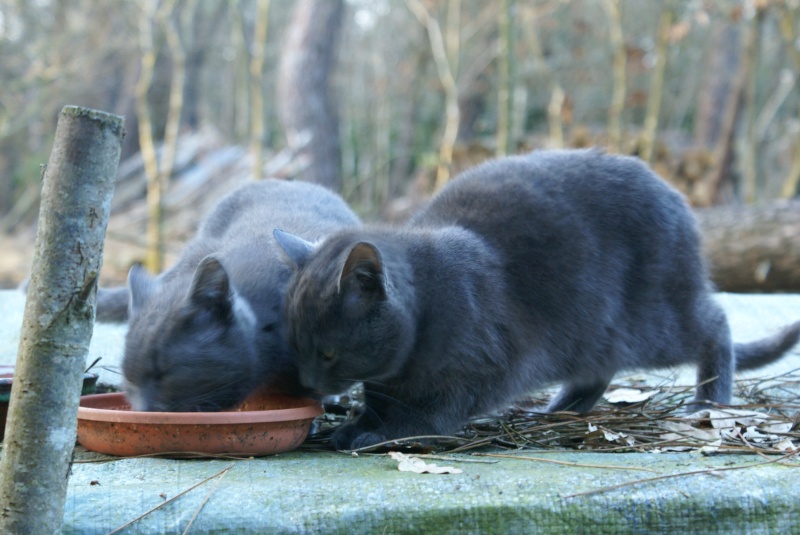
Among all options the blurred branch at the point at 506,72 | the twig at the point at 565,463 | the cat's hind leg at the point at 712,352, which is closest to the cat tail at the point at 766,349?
the cat's hind leg at the point at 712,352

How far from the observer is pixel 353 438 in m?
2.95

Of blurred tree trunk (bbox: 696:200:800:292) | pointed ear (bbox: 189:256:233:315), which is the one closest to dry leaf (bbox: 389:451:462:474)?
pointed ear (bbox: 189:256:233:315)

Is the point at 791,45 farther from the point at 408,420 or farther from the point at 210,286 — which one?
the point at 210,286

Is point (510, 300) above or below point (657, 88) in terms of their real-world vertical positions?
below

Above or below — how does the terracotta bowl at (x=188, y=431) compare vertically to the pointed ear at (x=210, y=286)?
below

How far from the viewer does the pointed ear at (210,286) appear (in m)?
2.83

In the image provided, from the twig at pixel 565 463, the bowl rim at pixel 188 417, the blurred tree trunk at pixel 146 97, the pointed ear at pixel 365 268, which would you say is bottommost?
the twig at pixel 565 463

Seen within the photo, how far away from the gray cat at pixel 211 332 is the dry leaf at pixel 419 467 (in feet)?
2.22

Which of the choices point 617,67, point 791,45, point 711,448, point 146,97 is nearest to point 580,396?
point 711,448

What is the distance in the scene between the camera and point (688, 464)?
2.54 meters

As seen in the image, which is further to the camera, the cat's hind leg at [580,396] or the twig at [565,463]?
the cat's hind leg at [580,396]

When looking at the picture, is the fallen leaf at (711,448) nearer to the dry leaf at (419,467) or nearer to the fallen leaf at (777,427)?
the fallen leaf at (777,427)

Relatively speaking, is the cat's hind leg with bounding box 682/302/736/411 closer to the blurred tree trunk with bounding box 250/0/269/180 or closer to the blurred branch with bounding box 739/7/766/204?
the blurred tree trunk with bounding box 250/0/269/180

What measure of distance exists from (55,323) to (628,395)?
9.18 ft
